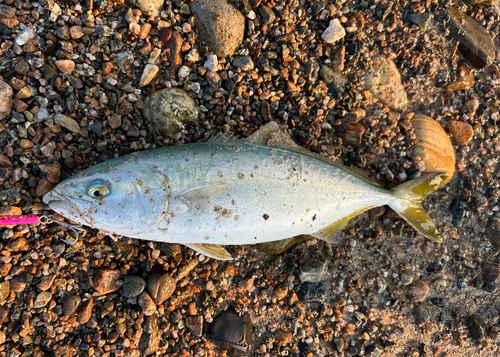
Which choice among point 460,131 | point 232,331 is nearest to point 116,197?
point 232,331

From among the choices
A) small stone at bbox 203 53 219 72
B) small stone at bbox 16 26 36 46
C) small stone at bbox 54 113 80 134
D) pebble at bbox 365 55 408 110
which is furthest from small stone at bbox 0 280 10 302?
pebble at bbox 365 55 408 110

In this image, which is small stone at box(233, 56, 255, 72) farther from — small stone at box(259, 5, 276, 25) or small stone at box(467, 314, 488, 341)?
small stone at box(467, 314, 488, 341)

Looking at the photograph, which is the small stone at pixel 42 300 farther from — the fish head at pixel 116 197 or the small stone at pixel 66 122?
the small stone at pixel 66 122

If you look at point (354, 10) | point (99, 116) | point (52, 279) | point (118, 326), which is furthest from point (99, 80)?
point (354, 10)

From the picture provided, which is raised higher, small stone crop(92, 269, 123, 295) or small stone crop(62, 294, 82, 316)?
small stone crop(92, 269, 123, 295)

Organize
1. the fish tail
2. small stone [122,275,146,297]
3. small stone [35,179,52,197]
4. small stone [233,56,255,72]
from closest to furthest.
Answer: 1. small stone [35,179,52,197]
2. small stone [122,275,146,297]
3. small stone [233,56,255,72]
4. the fish tail
